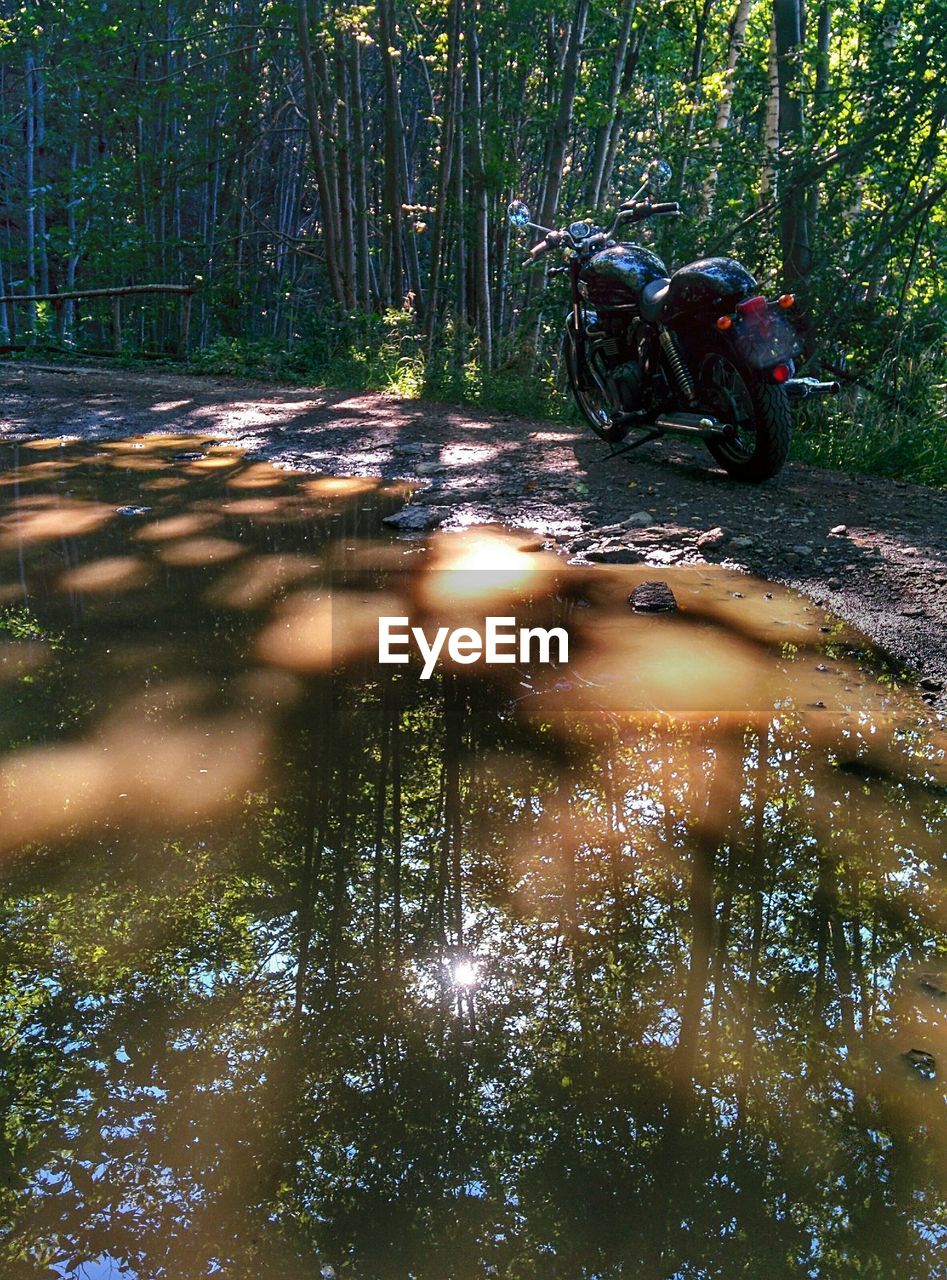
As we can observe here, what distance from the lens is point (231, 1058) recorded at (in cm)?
155

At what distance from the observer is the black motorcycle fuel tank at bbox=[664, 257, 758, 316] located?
505cm

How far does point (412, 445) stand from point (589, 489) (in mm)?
1632

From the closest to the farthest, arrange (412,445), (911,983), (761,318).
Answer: (911,983)
(761,318)
(412,445)

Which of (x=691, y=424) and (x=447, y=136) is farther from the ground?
(x=447, y=136)

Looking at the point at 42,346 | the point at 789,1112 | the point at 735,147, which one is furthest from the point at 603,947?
the point at 42,346

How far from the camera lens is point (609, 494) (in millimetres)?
5203

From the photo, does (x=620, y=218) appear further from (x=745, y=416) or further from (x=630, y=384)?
(x=745, y=416)

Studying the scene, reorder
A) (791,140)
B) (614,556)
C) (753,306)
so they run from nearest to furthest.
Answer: (614,556), (753,306), (791,140)

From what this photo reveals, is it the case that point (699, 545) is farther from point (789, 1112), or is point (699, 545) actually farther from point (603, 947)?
point (789, 1112)

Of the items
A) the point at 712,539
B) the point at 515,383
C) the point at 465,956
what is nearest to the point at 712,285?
the point at 712,539

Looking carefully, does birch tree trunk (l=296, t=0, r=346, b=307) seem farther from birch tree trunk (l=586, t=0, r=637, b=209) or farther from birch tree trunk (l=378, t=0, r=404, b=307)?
birch tree trunk (l=586, t=0, r=637, b=209)

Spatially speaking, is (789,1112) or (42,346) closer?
(789,1112)

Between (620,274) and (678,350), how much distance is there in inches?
29.4

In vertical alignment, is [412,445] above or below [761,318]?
below
